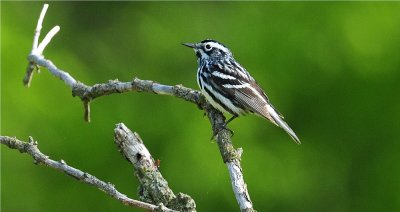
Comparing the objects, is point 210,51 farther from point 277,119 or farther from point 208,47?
point 277,119

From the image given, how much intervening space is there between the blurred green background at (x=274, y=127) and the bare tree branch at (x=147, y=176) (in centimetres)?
469

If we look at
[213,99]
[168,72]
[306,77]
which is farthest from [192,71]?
[213,99]

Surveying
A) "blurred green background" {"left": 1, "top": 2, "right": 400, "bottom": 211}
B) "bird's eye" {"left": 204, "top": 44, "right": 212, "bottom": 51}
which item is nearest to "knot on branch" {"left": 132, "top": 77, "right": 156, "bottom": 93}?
"bird's eye" {"left": 204, "top": 44, "right": 212, "bottom": 51}

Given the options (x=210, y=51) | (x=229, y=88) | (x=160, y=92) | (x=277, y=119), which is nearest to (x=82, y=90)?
(x=160, y=92)

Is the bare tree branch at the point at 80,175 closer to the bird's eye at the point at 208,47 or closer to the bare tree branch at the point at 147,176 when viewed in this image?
the bare tree branch at the point at 147,176

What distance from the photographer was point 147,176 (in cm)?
577

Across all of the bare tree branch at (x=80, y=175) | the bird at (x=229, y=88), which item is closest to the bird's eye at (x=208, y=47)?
the bird at (x=229, y=88)

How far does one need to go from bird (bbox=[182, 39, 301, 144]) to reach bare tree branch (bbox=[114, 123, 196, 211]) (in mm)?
1022

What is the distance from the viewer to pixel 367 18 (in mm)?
11109

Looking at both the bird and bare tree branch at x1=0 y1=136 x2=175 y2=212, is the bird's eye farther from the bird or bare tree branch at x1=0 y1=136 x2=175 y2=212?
bare tree branch at x1=0 y1=136 x2=175 y2=212

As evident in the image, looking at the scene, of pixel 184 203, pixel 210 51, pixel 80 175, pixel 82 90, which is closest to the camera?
pixel 80 175

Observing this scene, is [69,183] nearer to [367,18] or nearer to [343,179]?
[343,179]

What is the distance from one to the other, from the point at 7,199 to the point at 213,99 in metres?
4.92

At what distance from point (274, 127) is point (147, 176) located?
18.0 feet
